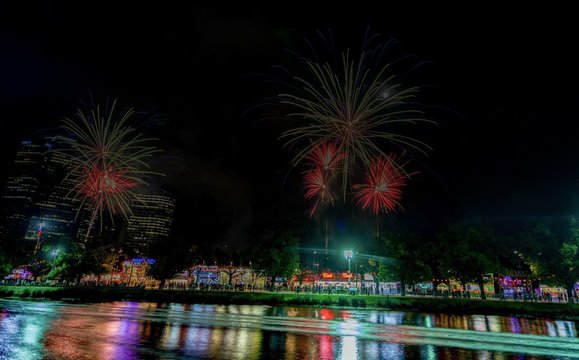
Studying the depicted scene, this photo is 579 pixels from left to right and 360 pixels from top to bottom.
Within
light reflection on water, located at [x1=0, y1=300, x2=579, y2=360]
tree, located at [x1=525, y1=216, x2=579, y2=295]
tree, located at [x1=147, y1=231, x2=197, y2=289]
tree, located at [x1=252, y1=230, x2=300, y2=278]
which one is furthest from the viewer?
tree, located at [x1=147, y1=231, x2=197, y2=289]

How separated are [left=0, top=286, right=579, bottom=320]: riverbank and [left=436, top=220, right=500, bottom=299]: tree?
11.1 m

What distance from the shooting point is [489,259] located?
5172 cm

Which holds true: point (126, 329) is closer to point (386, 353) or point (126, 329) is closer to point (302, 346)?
point (302, 346)

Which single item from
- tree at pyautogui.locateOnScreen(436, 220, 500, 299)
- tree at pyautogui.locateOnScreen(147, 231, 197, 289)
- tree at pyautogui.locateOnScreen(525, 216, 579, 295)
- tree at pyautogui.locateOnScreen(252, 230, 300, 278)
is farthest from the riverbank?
tree at pyautogui.locateOnScreen(147, 231, 197, 289)

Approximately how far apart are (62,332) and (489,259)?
53.4 m

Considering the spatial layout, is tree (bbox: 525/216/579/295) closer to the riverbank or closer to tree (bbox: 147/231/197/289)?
the riverbank

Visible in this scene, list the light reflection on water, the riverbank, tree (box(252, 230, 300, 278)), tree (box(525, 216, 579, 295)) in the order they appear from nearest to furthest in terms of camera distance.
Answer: the light reflection on water < the riverbank < tree (box(525, 216, 579, 295)) < tree (box(252, 230, 300, 278))

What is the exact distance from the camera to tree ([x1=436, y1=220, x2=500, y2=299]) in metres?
50.9

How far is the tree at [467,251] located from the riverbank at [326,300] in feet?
36.3

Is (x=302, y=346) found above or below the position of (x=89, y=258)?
below

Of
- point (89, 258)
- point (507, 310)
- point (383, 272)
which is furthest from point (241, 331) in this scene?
point (89, 258)

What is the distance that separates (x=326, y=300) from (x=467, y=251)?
24.5 metres

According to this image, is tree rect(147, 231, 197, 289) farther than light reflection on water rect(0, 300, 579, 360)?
Yes

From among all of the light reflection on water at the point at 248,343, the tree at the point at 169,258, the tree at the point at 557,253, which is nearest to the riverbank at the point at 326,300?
the tree at the point at 557,253
